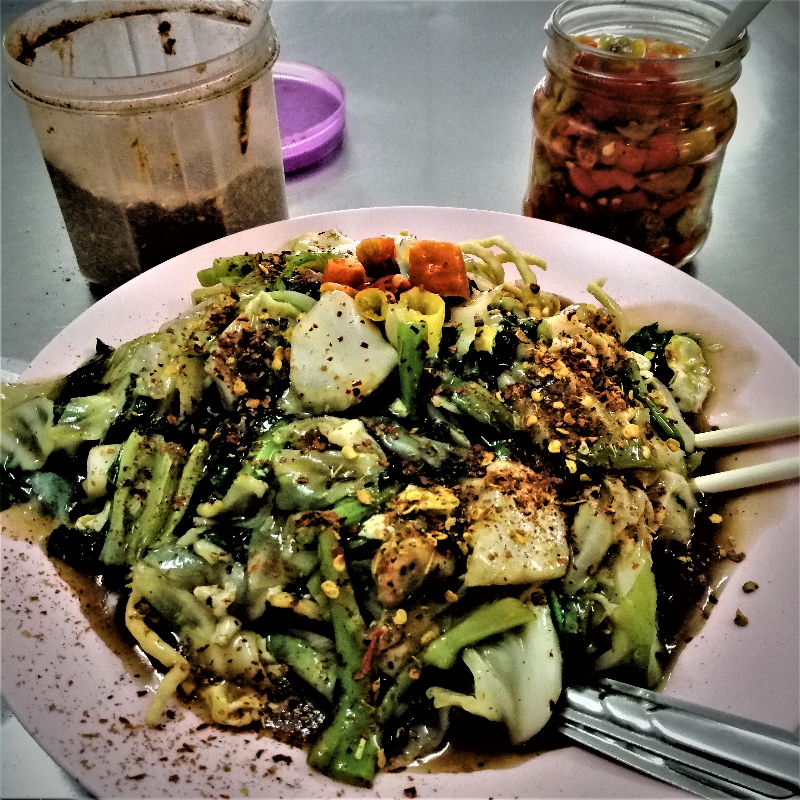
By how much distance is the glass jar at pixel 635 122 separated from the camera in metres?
2.02

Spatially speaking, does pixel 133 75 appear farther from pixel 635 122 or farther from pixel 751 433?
pixel 751 433

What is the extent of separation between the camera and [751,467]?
1.65m

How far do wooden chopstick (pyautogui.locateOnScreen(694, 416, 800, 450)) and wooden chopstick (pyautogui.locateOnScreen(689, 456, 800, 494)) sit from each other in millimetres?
81

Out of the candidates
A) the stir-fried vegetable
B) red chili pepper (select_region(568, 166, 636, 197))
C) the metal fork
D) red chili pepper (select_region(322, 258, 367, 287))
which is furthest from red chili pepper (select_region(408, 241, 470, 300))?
the metal fork

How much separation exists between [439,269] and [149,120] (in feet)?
3.47

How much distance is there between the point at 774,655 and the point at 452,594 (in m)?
0.64

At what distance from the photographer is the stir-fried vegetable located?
1.37m

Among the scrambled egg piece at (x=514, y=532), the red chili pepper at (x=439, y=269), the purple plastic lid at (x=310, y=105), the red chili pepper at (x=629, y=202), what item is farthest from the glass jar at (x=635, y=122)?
the purple plastic lid at (x=310, y=105)

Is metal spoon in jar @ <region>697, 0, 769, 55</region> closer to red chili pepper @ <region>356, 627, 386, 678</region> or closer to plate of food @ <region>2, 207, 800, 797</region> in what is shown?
plate of food @ <region>2, 207, 800, 797</region>

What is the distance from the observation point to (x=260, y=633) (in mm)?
1494

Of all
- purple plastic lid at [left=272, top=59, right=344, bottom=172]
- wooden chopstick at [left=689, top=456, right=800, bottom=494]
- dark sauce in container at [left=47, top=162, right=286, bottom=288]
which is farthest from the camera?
purple plastic lid at [left=272, top=59, right=344, bottom=172]

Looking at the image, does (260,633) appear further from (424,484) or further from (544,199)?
(544,199)

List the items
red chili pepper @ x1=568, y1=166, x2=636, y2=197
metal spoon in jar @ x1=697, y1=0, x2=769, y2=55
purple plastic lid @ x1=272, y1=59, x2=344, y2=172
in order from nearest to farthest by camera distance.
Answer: metal spoon in jar @ x1=697, y1=0, x2=769, y2=55 → red chili pepper @ x1=568, y1=166, x2=636, y2=197 → purple plastic lid @ x1=272, y1=59, x2=344, y2=172

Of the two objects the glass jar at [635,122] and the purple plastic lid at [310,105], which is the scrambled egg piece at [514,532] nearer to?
the glass jar at [635,122]
